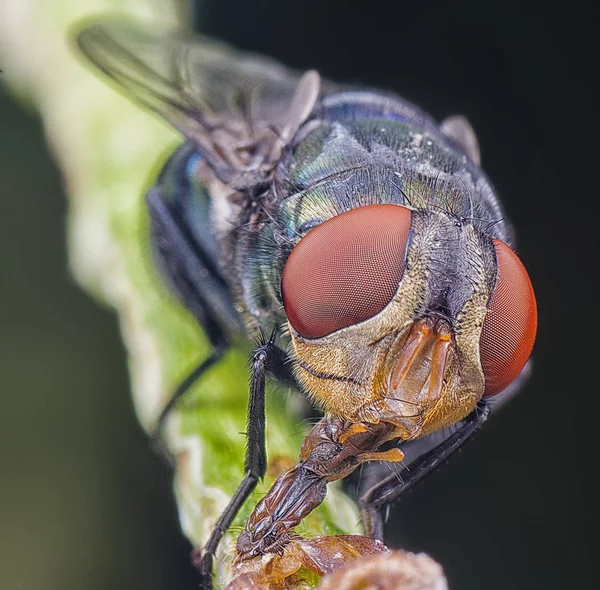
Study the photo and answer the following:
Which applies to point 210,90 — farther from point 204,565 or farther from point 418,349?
point 204,565

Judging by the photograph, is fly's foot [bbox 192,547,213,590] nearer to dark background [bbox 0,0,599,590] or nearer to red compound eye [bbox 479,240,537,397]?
dark background [bbox 0,0,599,590]

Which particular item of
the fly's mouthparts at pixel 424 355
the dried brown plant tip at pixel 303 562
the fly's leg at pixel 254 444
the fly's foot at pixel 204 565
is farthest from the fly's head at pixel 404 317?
the fly's foot at pixel 204 565

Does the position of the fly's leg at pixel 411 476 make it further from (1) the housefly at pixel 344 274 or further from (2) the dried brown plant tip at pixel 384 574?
(2) the dried brown plant tip at pixel 384 574

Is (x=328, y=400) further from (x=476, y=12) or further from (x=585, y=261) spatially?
(x=476, y=12)

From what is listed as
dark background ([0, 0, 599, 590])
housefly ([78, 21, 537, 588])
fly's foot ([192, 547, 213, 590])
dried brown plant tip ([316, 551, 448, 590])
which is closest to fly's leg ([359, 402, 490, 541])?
housefly ([78, 21, 537, 588])

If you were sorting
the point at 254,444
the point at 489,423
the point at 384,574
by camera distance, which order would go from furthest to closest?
1. the point at 489,423
2. the point at 254,444
3. the point at 384,574

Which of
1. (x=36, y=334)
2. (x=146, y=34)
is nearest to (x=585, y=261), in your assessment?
(x=146, y=34)

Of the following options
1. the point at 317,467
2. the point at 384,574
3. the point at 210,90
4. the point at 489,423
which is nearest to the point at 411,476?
the point at 317,467
